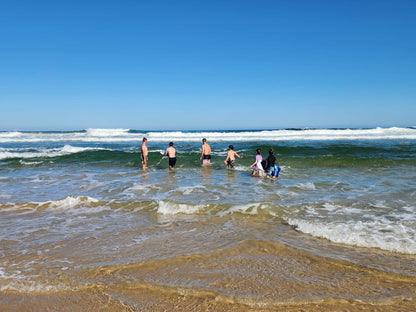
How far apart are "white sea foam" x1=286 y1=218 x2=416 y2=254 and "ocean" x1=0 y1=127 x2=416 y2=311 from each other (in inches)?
1.2

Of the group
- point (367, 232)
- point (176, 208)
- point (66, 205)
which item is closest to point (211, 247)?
point (176, 208)

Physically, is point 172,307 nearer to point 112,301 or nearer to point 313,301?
point 112,301

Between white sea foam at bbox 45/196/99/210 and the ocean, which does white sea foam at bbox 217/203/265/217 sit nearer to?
the ocean

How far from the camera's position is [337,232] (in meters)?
5.29

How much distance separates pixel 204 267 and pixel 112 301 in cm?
125

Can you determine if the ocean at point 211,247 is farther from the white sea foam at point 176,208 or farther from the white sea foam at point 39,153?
the white sea foam at point 39,153

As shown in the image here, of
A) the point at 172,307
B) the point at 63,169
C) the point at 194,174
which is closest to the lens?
the point at 172,307

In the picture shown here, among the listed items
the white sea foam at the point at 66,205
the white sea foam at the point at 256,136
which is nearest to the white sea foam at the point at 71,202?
the white sea foam at the point at 66,205

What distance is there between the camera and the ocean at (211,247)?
3.34 metres

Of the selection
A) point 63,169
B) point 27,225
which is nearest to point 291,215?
point 27,225

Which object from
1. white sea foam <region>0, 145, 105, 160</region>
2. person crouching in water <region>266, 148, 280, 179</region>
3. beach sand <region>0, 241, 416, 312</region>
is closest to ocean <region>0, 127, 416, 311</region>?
beach sand <region>0, 241, 416, 312</region>

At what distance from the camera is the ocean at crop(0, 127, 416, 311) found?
334 cm

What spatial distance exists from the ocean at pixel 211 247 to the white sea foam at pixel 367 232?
3 cm

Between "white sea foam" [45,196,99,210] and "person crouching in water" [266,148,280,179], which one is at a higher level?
"person crouching in water" [266,148,280,179]
